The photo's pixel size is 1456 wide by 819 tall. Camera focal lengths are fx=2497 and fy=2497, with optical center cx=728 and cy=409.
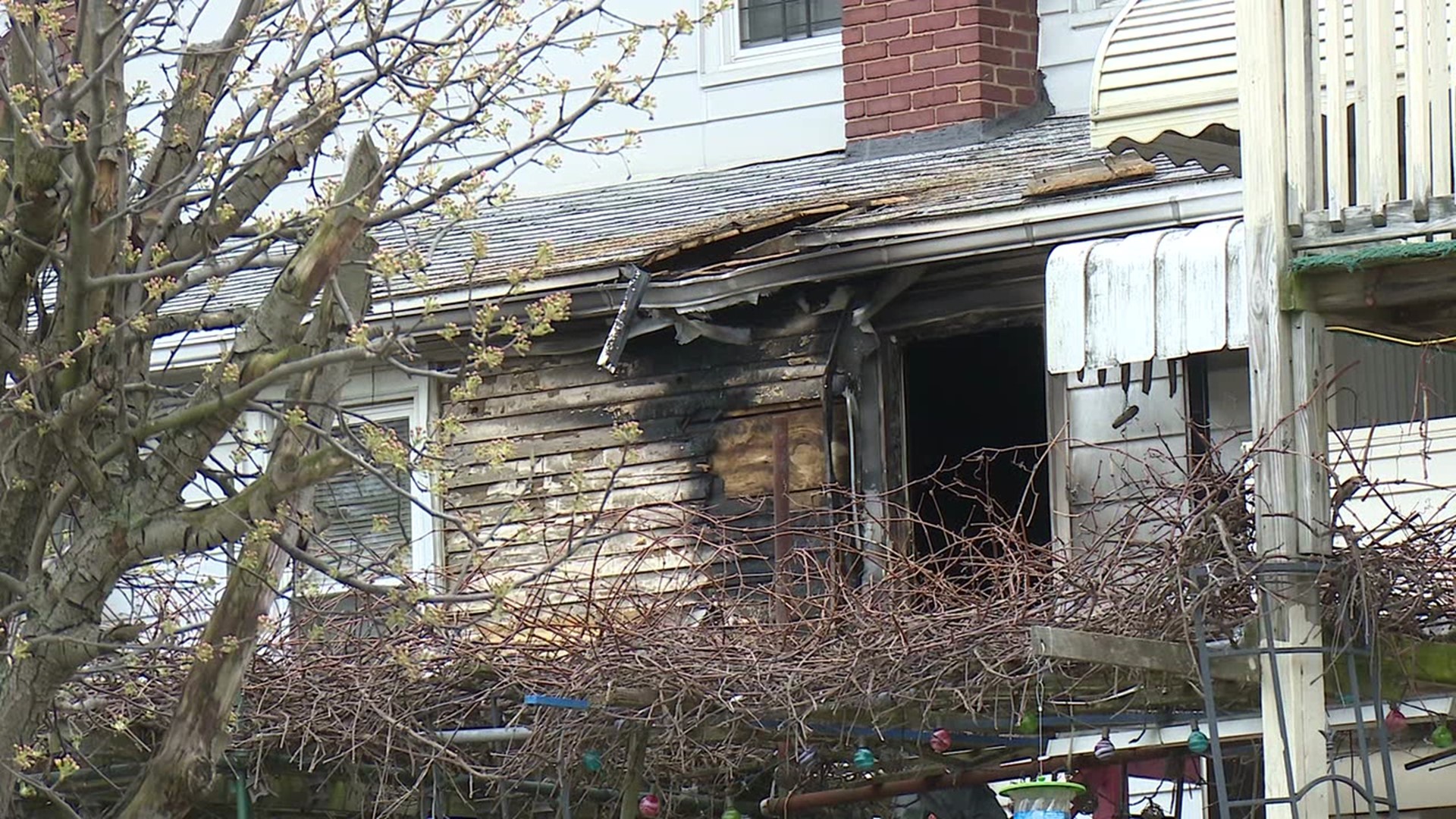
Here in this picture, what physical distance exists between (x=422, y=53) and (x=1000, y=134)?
4.97 metres

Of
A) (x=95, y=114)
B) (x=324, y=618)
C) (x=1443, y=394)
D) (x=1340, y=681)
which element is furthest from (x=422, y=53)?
(x=1443, y=394)

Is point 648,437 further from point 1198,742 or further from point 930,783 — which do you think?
point 1198,742

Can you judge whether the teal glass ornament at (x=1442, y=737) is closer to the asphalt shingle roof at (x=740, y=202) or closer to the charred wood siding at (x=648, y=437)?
the asphalt shingle roof at (x=740, y=202)

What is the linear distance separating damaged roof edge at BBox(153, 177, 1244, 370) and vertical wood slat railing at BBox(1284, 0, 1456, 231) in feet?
8.56

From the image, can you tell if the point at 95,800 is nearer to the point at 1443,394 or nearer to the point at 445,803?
the point at 445,803

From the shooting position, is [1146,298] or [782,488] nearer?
[1146,298]

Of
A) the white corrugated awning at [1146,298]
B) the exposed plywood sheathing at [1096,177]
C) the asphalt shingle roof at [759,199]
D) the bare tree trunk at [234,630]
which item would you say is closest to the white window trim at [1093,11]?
the asphalt shingle roof at [759,199]

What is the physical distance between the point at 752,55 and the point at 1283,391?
24.5 ft

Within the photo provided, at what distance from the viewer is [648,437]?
12172mm

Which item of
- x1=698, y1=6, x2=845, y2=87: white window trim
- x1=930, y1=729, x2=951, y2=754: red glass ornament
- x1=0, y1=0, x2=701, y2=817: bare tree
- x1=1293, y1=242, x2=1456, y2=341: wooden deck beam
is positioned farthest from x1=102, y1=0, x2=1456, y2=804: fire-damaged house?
x1=698, y1=6, x2=845, y2=87: white window trim

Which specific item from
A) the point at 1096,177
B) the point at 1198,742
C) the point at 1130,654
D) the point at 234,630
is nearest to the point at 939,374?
the point at 1096,177

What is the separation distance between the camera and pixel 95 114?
7.51 metres

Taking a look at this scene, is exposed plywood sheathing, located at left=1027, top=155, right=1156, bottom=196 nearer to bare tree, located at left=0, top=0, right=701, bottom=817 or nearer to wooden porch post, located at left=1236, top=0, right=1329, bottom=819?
bare tree, located at left=0, top=0, right=701, bottom=817

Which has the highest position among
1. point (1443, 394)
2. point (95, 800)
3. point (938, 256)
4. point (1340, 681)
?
point (938, 256)
